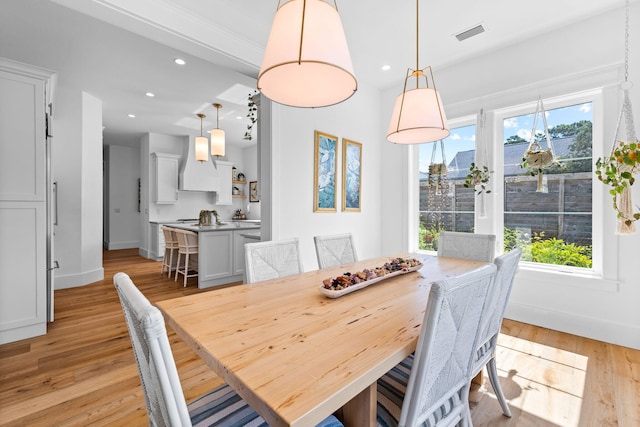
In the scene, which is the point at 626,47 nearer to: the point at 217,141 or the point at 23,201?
the point at 217,141

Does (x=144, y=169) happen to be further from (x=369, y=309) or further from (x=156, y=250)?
(x=369, y=309)

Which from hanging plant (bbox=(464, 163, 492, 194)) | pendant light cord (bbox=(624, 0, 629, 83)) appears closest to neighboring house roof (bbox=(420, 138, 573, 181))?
hanging plant (bbox=(464, 163, 492, 194))

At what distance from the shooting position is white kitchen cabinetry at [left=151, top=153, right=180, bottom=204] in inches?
246

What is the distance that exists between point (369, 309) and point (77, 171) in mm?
4863

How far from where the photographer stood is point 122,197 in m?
7.39

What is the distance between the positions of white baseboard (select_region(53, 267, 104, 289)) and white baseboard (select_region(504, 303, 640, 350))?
18.0 ft

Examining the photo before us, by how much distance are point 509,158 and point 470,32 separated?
4.34 ft

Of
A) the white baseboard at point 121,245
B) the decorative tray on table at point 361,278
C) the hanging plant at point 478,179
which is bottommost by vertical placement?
the white baseboard at point 121,245

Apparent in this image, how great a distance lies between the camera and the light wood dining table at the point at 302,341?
0.68 meters

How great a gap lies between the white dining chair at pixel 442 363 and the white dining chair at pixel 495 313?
0.50ft

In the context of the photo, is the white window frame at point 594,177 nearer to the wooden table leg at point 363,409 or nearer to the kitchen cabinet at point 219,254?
the wooden table leg at point 363,409

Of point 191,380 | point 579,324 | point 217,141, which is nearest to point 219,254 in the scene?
point 217,141

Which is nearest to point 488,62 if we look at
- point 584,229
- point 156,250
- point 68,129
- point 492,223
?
point 492,223

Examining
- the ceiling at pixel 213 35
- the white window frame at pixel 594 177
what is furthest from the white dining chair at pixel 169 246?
the white window frame at pixel 594 177
